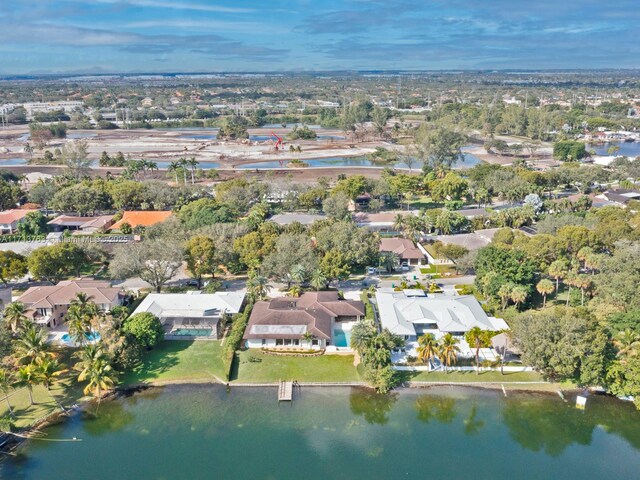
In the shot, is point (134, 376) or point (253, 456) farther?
point (134, 376)

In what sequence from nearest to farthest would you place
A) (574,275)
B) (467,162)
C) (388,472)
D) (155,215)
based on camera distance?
(388,472), (574,275), (155,215), (467,162)

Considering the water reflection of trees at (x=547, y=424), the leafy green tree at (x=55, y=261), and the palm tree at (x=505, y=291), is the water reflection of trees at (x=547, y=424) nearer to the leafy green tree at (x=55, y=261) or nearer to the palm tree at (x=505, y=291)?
the palm tree at (x=505, y=291)

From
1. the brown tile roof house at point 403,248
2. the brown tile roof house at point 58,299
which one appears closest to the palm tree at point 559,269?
the brown tile roof house at point 403,248

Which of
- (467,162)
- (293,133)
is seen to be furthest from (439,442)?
(293,133)

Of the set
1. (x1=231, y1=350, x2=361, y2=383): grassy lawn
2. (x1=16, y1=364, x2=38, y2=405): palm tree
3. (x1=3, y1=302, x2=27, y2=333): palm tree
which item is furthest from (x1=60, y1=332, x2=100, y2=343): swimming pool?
(x1=231, y1=350, x2=361, y2=383): grassy lawn

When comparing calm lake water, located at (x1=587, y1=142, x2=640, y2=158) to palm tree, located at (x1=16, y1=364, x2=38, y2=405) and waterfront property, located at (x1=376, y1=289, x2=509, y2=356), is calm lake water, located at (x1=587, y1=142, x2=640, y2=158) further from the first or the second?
palm tree, located at (x1=16, y1=364, x2=38, y2=405)

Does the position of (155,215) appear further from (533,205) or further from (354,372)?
(533,205)

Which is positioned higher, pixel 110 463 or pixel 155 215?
pixel 155 215
